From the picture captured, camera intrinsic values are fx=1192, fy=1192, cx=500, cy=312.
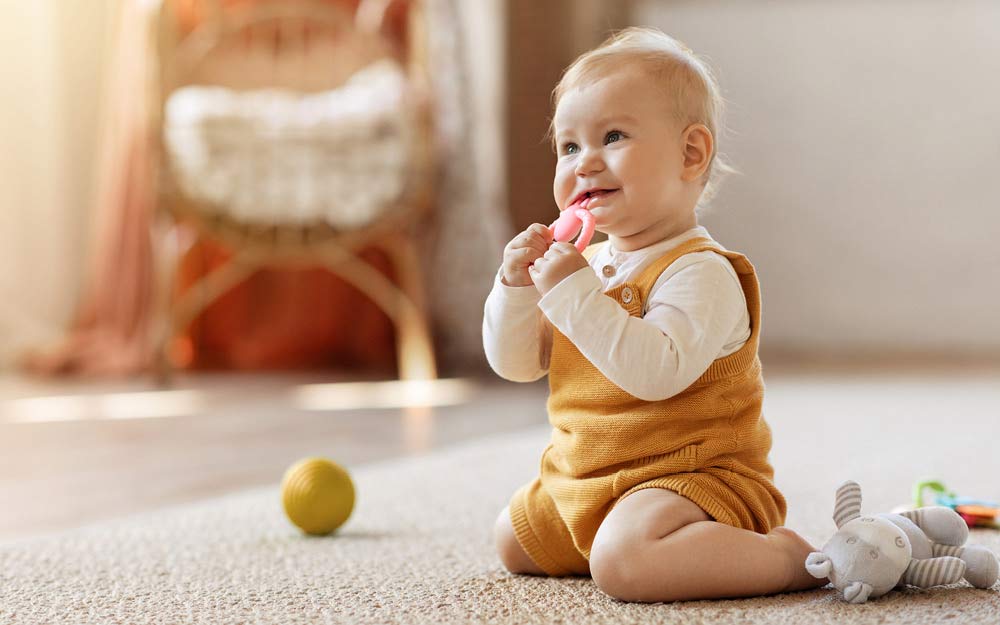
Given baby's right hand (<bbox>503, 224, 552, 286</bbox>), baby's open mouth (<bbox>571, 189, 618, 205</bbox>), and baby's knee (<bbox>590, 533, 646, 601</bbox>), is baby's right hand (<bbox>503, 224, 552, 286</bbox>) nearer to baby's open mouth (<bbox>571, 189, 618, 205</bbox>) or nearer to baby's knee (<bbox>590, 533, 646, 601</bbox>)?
baby's open mouth (<bbox>571, 189, 618, 205</bbox>)

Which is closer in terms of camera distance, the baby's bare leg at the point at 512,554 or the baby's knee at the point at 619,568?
the baby's knee at the point at 619,568

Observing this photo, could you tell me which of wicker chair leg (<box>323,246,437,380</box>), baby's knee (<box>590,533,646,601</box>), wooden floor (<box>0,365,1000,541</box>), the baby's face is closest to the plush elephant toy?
baby's knee (<box>590,533,646,601</box>)

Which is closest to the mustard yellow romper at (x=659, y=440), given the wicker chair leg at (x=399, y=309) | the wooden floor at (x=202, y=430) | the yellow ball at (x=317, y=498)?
the yellow ball at (x=317, y=498)

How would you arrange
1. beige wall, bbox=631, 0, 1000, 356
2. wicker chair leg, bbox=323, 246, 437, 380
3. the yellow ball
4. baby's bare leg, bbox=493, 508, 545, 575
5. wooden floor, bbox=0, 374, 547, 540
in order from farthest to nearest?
beige wall, bbox=631, 0, 1000, 356 → wicker chair leg, bbox=323, 246, 437, 380 → wooden floor, bbox=0, 374, 547, 540 → the yellow ball → baby's bare leg, bbox=493, 508, 545, 575

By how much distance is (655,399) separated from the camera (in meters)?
0.77

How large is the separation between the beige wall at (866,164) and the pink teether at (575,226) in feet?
7.75

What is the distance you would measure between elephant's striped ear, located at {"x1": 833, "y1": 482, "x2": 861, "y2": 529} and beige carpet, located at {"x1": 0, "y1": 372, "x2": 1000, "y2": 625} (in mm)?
49

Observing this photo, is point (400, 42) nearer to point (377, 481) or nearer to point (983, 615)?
point (377, 481)

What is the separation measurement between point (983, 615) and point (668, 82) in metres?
0.39

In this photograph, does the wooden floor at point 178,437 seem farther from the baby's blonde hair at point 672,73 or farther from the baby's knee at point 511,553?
the baby's blonde hair at point 672,73

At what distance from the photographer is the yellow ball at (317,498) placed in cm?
103

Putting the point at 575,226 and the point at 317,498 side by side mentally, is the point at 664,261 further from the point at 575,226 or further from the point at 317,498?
the point at 317,498

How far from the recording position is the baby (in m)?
0.76

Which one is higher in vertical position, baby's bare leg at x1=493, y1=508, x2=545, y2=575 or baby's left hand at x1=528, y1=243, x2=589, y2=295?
baby's left hand at x1=528, y1=243, x2=589, y2=295
